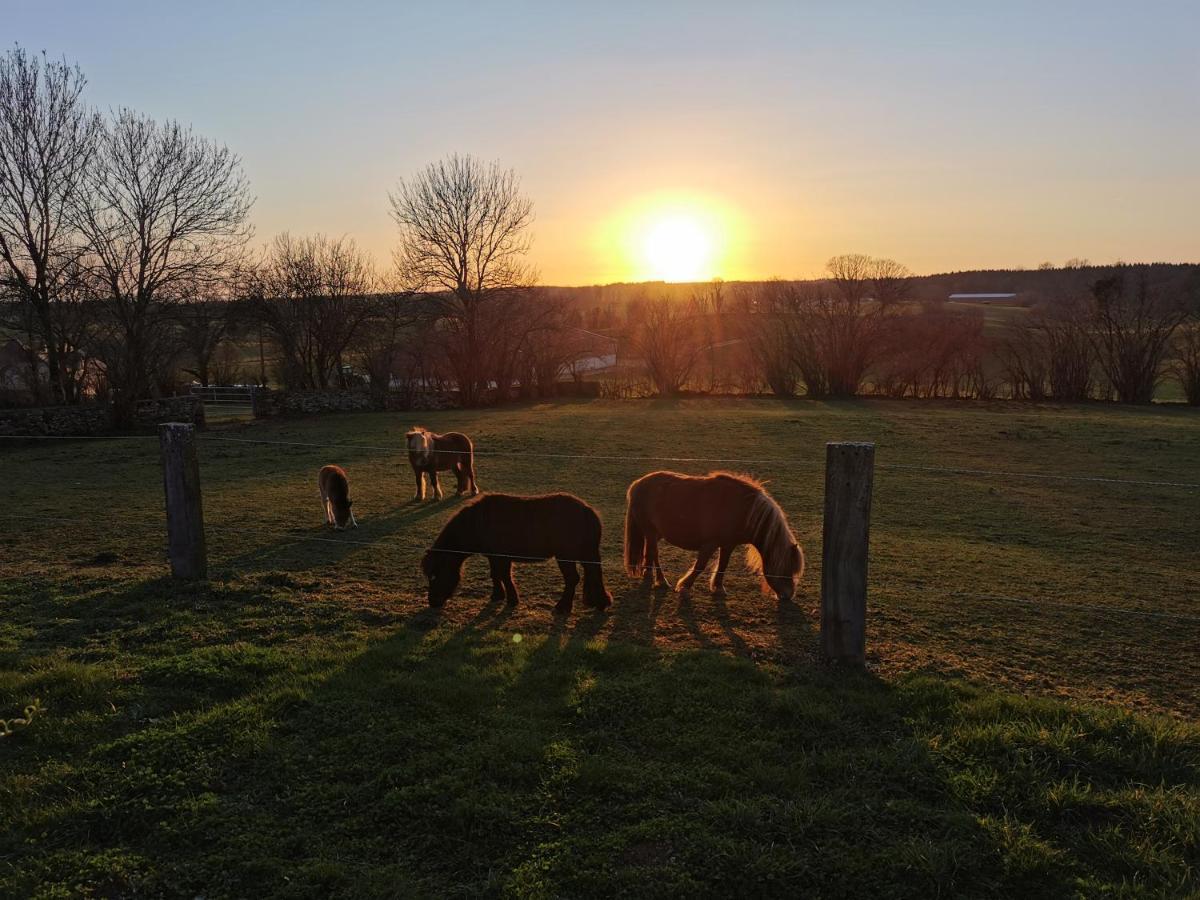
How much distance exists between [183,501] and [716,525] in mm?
4733

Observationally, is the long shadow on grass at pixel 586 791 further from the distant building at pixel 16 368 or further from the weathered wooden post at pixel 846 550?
the distant building at pixel 16 368

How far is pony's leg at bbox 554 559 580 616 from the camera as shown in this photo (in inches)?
230

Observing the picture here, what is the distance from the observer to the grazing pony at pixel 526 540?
5.87 meters

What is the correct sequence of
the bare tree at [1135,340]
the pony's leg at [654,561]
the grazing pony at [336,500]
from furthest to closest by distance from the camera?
the bare tree at [1135,340], the grazing pony at [336,500], the pony's leg at [654,561]

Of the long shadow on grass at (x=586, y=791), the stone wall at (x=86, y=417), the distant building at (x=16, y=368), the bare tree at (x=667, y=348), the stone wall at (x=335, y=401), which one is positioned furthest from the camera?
the bare tree at (x=667, y=348)

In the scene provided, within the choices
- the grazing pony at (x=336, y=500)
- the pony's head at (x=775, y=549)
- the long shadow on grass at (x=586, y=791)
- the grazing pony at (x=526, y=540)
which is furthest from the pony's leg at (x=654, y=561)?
the grazing pony at (x=336, y=500)

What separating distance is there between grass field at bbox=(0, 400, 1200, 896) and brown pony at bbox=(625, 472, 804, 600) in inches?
14.3

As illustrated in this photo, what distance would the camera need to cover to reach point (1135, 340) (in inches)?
1125

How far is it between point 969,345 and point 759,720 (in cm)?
3173

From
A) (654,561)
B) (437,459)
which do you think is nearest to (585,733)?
(654,561)

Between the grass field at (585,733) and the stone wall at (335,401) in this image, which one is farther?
the stone wall at (335,401)

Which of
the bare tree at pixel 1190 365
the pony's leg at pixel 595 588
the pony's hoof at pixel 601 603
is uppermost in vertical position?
the bare tree at pixel 1190 365

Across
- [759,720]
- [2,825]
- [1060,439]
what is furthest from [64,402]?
[1060,439]

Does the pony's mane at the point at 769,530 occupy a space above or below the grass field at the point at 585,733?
above
